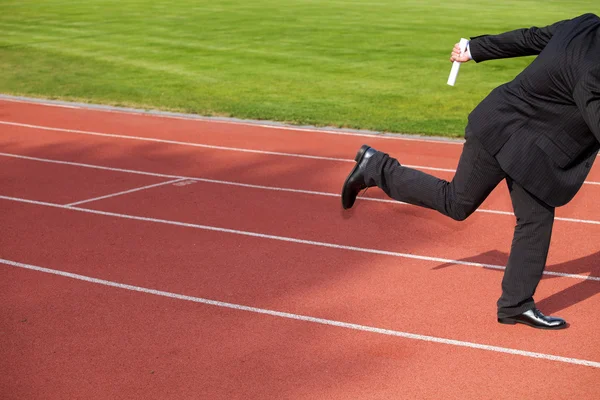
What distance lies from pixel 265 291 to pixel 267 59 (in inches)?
559

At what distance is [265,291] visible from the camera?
19.0ft

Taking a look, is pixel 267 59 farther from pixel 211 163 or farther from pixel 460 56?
pixel 460 56

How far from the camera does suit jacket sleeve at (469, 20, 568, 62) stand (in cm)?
467

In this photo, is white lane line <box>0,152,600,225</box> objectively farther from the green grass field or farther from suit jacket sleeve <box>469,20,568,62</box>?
the green grass field

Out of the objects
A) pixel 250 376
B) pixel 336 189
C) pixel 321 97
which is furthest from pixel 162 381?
pixel 321 97

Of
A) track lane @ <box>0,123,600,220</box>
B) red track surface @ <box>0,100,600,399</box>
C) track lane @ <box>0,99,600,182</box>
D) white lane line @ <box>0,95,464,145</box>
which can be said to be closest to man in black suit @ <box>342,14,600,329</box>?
red track surface @ <box>0,100,600,399</box>

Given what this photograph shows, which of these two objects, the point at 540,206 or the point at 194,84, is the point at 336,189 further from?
the point at 194,84

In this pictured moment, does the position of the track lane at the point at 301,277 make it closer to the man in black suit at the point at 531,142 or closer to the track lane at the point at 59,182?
the man in black suit at the point at 531,142

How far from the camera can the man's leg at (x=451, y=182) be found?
486 cm

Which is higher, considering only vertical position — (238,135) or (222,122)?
(238,135)

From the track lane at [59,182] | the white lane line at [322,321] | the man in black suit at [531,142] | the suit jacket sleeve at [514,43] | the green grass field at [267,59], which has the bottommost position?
the green grass field at [267,59]

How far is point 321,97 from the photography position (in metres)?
14.9

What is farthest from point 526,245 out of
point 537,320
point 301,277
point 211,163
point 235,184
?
point 211,163

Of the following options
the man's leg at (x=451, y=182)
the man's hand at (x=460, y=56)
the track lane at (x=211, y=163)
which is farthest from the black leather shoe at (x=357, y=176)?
the track lane at (x=211, y=163)
